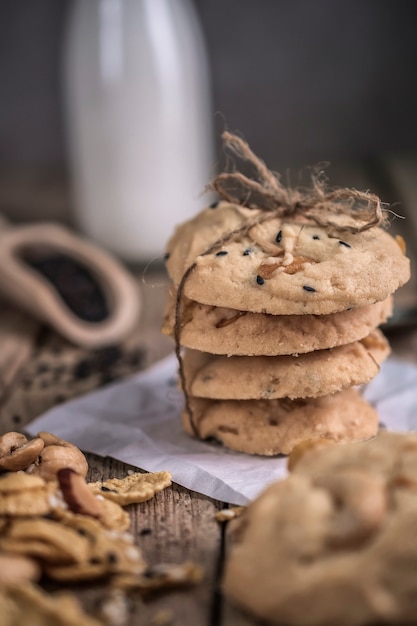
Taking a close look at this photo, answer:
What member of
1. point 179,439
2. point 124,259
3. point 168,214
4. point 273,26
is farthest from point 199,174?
point 179,439

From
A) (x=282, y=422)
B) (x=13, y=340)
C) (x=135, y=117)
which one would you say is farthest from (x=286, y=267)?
(x=135, y=117)

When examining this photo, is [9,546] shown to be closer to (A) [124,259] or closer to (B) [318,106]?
(A) [124,259]

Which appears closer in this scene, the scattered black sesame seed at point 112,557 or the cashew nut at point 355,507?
the cashew nut at point 355,507

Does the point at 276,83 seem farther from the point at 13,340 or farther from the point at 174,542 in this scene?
the point at 174,542

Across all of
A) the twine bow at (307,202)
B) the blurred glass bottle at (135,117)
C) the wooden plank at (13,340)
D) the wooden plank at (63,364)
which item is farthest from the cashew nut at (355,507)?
the blurred glass bottle at (135,117)

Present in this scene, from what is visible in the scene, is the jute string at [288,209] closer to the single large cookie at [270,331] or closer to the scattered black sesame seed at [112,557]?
the single large cookie at [270,331]

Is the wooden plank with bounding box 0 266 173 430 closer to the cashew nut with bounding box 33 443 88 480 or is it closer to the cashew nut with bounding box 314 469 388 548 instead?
the cashew nut with bounding box 33 443 88 480

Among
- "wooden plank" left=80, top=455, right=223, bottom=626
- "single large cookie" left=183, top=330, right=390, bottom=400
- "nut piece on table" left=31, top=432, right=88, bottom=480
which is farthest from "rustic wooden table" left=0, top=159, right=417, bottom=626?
"single large cookie" left=183, top=330, right=390, bottom=400
